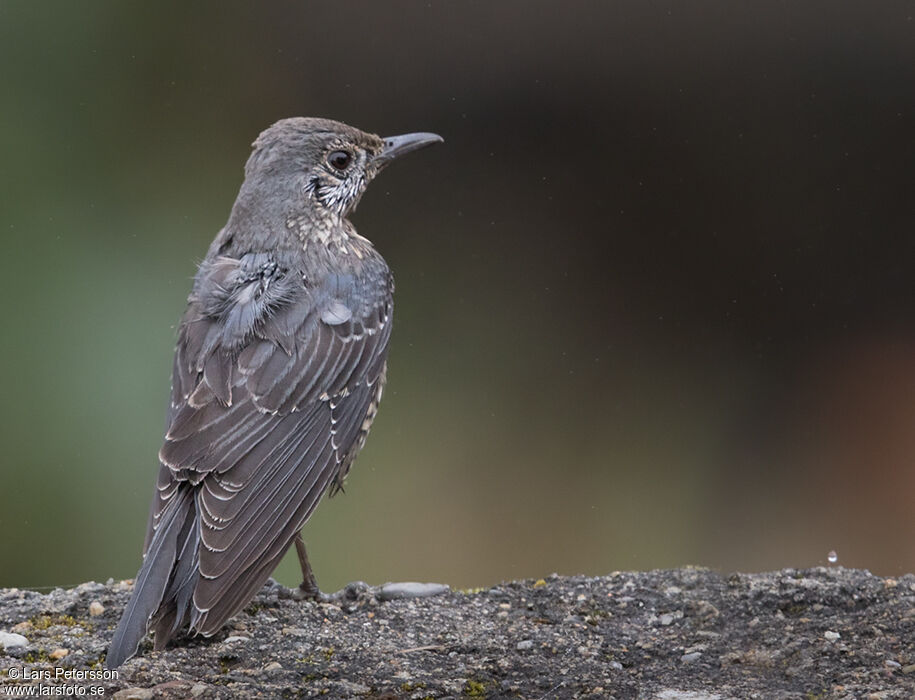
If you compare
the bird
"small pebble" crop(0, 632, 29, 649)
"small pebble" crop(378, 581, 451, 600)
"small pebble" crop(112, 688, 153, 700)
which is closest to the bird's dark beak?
the bird

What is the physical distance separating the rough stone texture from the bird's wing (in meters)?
0.32

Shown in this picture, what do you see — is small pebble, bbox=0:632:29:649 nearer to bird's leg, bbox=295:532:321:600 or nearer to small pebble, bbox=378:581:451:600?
bird's leg, bbox=295:532:321:600

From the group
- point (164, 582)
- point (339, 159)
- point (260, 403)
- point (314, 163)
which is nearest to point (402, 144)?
point (339, 159)

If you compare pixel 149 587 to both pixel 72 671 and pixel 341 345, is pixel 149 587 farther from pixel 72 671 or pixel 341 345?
pixel 341 345

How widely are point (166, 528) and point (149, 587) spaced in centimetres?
27

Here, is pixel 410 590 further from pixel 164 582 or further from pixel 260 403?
pixel 164 582

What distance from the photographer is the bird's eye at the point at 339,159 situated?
5.12m

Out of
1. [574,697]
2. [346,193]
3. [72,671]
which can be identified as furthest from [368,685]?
[346,193]

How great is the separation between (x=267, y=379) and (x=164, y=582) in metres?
0.96

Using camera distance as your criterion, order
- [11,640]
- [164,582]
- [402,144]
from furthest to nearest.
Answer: [402,144] → [11,640] → [164,582]

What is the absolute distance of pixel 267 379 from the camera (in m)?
4.43

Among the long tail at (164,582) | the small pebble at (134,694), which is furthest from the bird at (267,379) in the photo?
the small pebble at (134,694)

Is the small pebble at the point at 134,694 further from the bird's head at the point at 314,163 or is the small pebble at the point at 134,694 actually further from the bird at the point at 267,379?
the bird's head at the point at 314,163

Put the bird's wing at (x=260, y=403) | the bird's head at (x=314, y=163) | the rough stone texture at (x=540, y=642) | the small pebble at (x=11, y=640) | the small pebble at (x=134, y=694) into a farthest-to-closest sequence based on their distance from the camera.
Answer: the bird's head at (x=314, y=163)
the bird's wing at (x=260, y=403)
the small pebble at (x=11, y=640)
the rough stone texture at (x=540, y=642)
the small pebble at (x=134, y=694)
